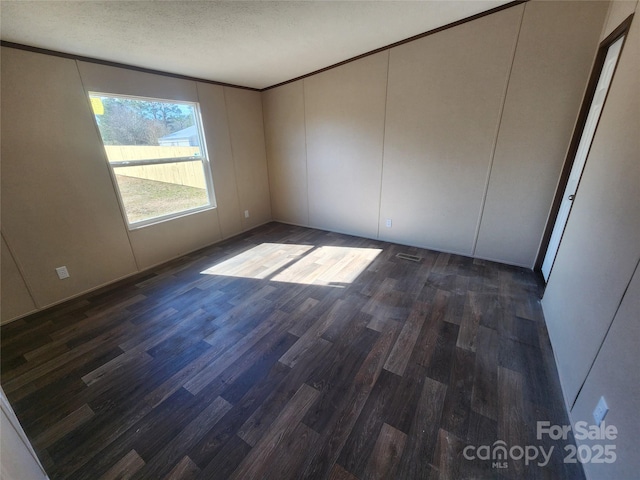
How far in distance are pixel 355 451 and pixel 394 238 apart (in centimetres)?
298

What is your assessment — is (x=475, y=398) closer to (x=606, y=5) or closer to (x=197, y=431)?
(x=197, y=431)

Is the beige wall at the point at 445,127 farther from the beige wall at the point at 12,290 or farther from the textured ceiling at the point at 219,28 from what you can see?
the beige wall at the point at 12,290

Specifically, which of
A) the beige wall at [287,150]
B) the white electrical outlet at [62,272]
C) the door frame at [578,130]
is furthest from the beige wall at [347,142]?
the white electrical outlet at [62,272]

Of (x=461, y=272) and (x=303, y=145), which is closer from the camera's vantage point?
(x=461, y=272)

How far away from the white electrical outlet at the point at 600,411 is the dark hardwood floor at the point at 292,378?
0.92 ft

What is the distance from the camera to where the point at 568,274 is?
1.89m

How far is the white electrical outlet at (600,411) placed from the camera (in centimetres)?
116

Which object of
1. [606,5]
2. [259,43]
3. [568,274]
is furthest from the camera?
[259,43]

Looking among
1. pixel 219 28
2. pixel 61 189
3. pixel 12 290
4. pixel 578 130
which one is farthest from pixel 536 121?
pixel 12 290

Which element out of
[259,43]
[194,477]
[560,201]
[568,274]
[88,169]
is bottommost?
[194,477]

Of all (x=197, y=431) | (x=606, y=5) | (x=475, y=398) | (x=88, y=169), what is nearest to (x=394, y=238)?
(x=475, y=398)

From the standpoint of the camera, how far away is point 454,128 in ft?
10.1

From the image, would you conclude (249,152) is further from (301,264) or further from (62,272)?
(62,272)

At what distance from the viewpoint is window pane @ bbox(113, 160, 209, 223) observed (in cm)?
308
